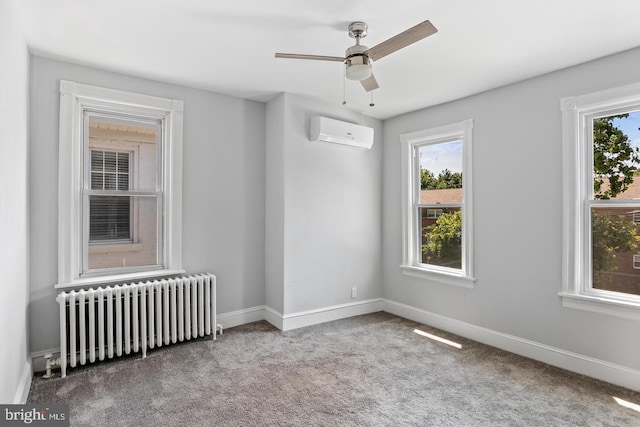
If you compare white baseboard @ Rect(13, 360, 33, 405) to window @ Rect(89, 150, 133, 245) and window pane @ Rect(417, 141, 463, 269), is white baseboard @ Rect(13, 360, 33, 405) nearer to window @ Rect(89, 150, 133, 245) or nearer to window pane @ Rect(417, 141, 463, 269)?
window @ Rect(89, 150, 133, 245)

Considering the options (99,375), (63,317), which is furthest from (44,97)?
(99,375)

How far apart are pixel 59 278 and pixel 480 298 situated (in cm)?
392

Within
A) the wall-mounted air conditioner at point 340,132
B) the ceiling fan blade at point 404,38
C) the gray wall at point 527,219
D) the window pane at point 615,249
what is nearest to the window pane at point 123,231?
the wall-mounted air conditioner at point 340,132

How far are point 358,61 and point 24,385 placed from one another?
10.4 feet

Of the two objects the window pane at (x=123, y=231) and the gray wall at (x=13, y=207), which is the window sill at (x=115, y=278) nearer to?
the window pane at (x=123, y=231)

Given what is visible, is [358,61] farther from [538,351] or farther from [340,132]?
[538,351]

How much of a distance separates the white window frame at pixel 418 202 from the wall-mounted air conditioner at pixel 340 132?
51cm

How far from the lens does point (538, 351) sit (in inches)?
122

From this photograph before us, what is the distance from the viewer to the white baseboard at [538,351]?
2.66m

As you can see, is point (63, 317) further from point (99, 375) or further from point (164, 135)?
point (164, 135)

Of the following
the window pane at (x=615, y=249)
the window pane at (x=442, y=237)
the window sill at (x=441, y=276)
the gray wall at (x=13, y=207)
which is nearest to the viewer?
the gray wall at (x=13, y=207)

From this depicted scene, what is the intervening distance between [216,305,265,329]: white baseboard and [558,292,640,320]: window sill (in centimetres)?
304

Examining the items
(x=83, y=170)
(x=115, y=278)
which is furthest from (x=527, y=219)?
(x=83, y=170)

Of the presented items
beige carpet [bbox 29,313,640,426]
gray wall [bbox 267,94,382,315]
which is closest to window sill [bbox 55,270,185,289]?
beige carpet [bbox 29,313,640,426]
